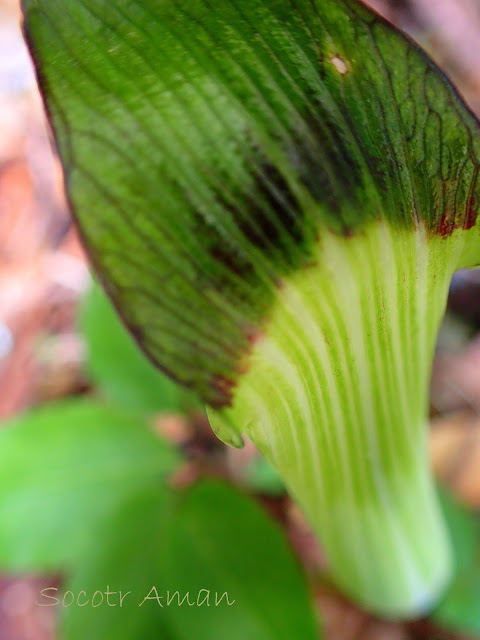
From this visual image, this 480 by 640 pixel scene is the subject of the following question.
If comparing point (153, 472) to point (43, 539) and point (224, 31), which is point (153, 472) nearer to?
point (43, 539)

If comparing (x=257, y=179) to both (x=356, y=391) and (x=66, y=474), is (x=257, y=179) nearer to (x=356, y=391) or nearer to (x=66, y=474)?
(x=356, y=391)

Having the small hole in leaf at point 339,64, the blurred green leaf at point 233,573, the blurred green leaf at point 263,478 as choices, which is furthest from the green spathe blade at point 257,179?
the blurred green leaf at point 263,478

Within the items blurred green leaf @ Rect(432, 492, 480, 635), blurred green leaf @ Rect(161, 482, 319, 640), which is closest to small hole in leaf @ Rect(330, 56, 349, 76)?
blurred green leaf @ Rect(161, 482, 319, 640)

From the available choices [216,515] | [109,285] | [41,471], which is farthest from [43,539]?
[109,285]

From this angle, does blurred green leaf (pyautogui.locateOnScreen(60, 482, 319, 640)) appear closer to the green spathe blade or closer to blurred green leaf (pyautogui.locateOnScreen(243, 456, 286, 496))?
blurred green leaf (pyautogui.locateOnScreen(243, 456, 286, 496))

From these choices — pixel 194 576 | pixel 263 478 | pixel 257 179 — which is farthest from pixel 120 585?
pixel 257 179

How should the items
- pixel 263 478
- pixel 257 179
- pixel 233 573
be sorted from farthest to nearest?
pixel 263 478 < pixel 233 573 < pixel 257 179
